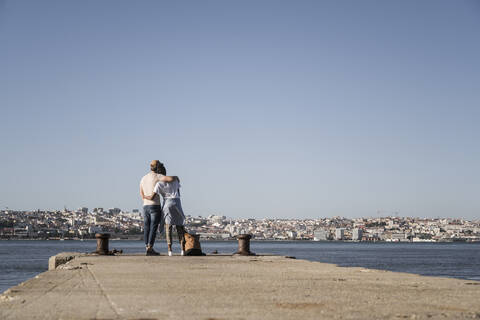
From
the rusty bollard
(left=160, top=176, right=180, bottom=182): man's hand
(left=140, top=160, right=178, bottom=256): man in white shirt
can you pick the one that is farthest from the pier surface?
the rusty bollard

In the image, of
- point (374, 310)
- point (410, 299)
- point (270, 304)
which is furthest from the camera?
point (410, 299)

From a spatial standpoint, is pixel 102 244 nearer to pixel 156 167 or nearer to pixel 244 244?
pixel 156 167

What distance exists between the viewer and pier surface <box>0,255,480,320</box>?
14.2 ft

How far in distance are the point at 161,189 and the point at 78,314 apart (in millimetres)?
8706

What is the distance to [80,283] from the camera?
251 inches

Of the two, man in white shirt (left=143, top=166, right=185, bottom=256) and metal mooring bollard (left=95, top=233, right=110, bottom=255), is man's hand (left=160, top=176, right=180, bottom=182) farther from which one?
metal mooring bollard (left=95, top=233, right=110, bottom=255)

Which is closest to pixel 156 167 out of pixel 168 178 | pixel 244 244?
pixel 168 178

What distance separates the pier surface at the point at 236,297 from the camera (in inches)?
171

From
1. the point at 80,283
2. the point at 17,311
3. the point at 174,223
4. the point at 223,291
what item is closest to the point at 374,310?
the point at 223,291

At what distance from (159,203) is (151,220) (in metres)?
0.37

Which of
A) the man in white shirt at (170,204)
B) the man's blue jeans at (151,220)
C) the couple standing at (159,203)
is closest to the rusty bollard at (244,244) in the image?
the couple standing at (159,203)

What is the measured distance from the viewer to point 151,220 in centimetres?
1335

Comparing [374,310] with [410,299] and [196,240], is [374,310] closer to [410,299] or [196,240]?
[410,299]

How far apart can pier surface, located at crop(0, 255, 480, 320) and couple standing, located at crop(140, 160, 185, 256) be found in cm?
495
